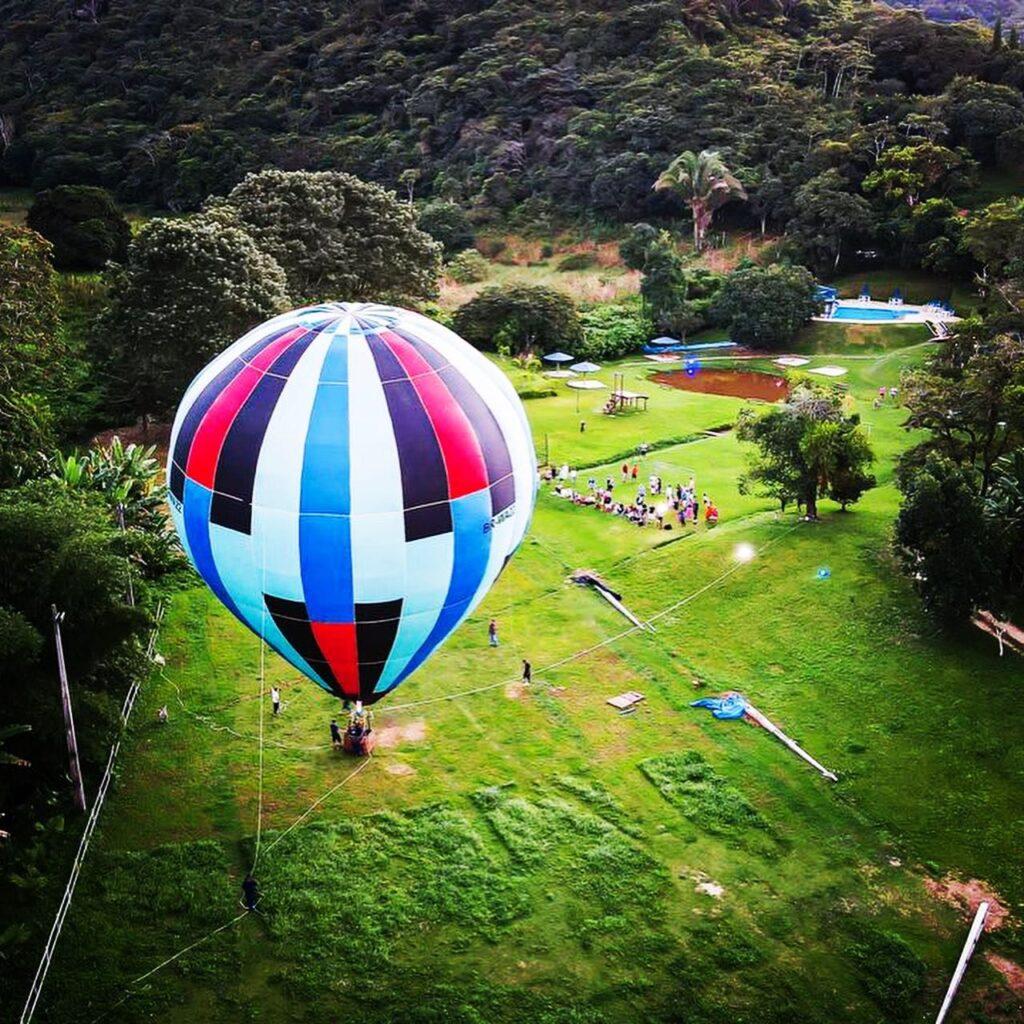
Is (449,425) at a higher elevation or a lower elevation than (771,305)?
higher

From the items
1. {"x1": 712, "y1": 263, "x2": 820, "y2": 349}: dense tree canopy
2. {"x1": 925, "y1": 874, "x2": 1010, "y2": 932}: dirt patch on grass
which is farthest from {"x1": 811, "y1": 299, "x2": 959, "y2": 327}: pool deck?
{"x1": 925, "y1": 874, "x2": 1010, "y2": 932}: dirt patch on grass

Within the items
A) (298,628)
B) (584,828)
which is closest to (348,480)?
(298,628)

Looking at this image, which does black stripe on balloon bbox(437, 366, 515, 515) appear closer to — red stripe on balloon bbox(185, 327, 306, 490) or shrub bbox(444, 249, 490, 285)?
red stripe on balloon bbox(185, 327, 306, 490)

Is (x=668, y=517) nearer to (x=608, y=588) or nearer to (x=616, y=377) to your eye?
(x=608, y=588)

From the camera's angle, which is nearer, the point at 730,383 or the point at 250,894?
the point at 250,894

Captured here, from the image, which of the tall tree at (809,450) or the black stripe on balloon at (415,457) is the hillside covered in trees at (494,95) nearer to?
the tall tree at (809,450)

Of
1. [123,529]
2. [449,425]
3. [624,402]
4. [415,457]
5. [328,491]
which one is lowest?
[624,402]

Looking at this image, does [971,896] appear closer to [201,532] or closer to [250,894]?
[250,894]
